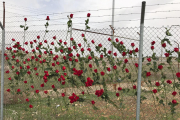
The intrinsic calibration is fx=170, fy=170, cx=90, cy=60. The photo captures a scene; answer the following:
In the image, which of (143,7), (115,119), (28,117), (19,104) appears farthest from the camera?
(19,104)

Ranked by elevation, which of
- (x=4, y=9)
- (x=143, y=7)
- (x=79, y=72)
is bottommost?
(x=79, y=72)

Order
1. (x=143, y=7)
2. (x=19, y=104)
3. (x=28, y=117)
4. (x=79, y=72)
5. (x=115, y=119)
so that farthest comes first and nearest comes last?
(x=19, y=104) < (x=28, y=117) < (x=115, y=119) < (x=79, y=72) < (x=143, y=7)

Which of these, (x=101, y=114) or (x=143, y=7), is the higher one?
(x=143, y=7)

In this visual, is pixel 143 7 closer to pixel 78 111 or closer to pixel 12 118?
pixel 78 111

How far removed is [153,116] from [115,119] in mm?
733

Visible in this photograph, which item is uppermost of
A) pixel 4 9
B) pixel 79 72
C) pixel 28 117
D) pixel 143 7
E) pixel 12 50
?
pixel 4 9

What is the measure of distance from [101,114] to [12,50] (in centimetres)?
240

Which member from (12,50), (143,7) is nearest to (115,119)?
(143,7)

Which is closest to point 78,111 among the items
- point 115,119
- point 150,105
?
point 115,119

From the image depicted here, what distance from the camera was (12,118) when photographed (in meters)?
3.15

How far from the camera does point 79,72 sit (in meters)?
2.28

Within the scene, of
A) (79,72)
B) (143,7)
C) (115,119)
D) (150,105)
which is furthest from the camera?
(150,105)

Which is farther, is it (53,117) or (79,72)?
Result: (53,117)

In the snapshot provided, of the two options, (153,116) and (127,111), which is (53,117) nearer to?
(127,111)
